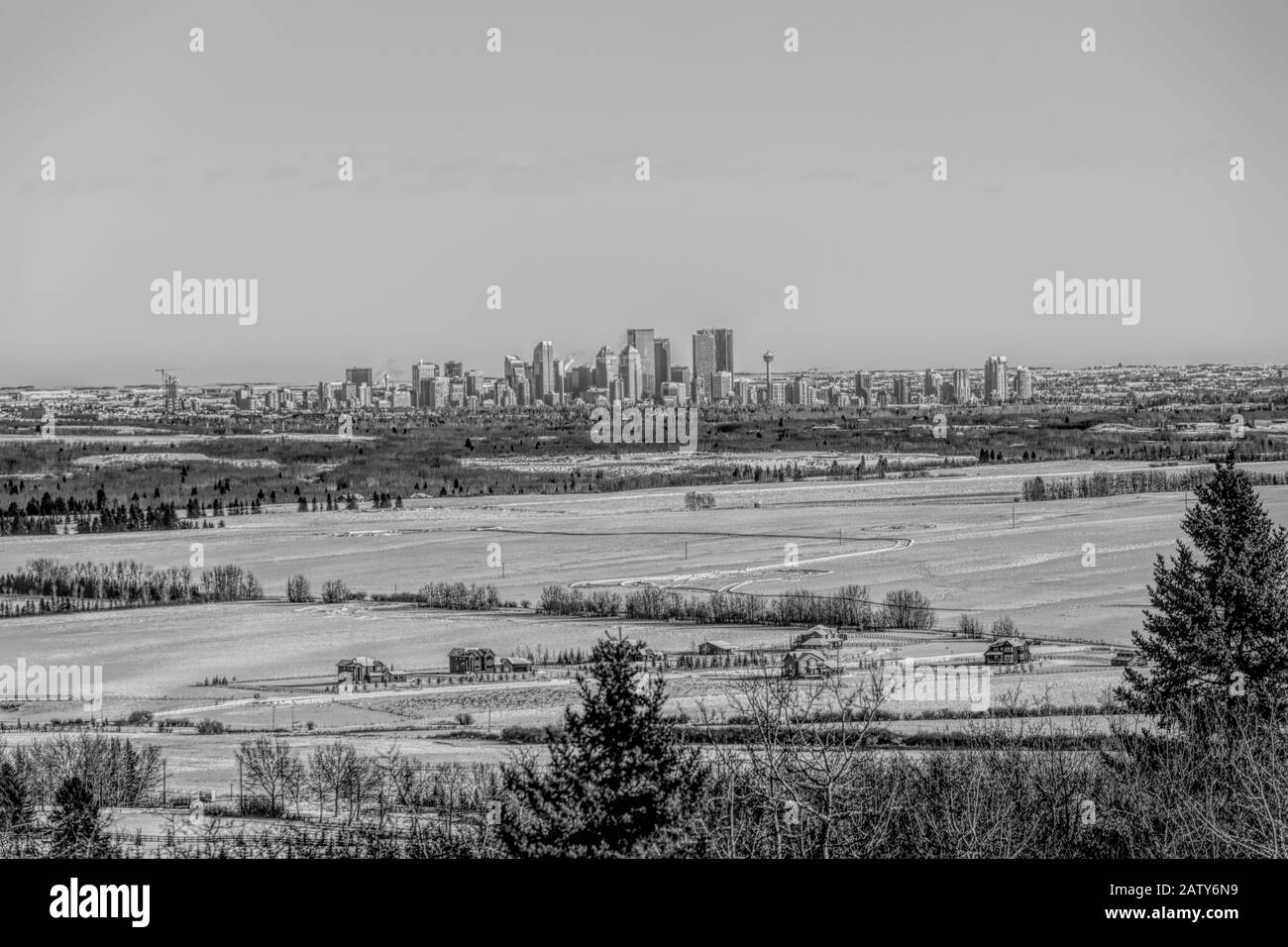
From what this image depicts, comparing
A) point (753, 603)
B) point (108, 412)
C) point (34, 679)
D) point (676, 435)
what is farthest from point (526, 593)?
point (108, 412)

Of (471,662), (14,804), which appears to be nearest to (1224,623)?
(471,662)

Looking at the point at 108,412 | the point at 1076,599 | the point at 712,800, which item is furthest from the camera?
the point at 108,412

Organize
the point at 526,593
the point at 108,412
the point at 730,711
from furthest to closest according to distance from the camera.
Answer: the point at 108,412
the point at 526,593
the point at 730,711

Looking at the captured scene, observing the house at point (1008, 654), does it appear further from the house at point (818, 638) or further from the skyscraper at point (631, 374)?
the skyscraper at point (631, 374)

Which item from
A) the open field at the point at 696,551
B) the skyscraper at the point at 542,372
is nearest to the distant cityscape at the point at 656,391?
the skyscraper at the point at 542,372

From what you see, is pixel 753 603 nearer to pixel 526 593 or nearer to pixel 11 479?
pixel 526 593

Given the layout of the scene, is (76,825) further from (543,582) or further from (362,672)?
(543,582)
